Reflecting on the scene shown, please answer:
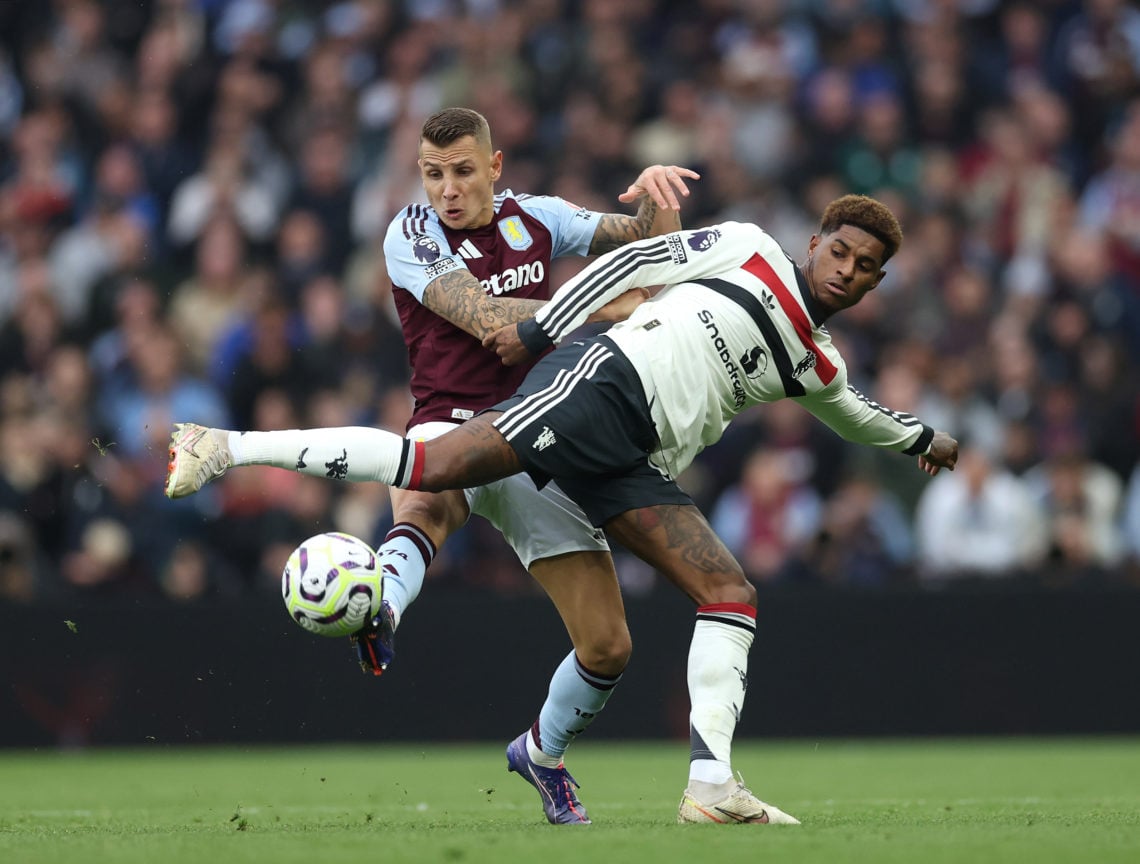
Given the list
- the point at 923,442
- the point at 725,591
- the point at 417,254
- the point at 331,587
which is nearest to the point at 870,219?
the point at 923,442

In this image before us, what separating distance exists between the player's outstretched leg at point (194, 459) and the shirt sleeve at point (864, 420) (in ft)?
7.29

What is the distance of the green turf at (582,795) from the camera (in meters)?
5.56

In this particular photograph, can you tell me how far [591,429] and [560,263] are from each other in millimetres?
7110

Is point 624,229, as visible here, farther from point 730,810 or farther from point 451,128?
point 730,810

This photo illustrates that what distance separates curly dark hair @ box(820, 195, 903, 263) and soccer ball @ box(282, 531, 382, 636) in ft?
7.19

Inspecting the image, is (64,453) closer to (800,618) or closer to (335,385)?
(335,385)

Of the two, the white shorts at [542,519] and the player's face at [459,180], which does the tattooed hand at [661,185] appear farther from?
the white shorts at [542,519]

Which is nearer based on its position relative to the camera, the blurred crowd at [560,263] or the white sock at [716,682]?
the white sock at [716,682]

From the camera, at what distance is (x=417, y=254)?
23.5 feet

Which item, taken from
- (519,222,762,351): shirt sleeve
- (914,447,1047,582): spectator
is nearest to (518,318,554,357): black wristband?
(519,222,762,351): shirt sleeve

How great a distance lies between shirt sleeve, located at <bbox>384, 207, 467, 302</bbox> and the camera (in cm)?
711

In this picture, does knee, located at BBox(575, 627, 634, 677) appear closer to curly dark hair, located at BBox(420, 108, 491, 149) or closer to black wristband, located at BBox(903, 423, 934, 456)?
black wristband, located at BBox(903, 423, 934, 456)

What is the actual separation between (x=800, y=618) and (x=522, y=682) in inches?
76.2

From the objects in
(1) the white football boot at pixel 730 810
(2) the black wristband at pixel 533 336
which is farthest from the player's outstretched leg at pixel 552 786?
(2) the black wristband at pixel 533 336
